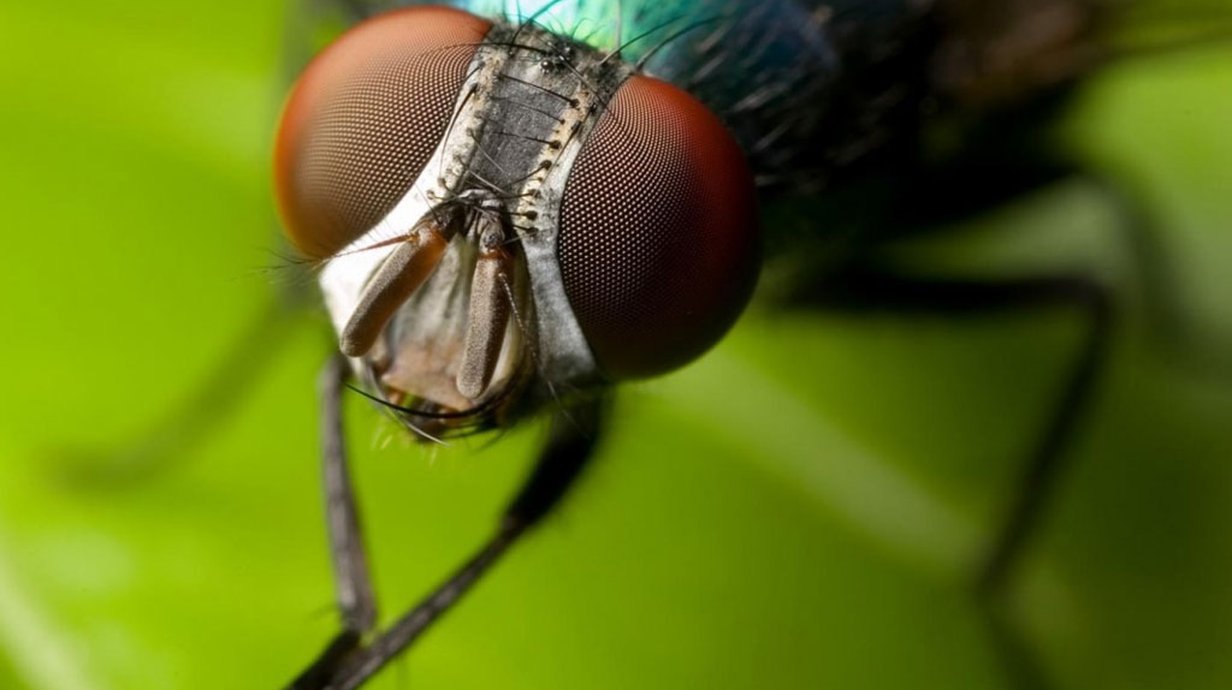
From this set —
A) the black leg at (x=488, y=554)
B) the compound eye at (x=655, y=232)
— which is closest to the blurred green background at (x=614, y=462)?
the black leg at (x=488, y=554)

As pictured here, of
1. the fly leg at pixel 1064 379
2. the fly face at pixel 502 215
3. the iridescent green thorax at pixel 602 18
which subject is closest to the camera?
the fly face at pixel 502 215

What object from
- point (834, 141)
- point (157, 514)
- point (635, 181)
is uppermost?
point (635, 181)

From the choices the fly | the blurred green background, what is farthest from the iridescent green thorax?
the blurred green background

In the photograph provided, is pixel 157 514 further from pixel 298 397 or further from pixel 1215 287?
pixel 1215 287

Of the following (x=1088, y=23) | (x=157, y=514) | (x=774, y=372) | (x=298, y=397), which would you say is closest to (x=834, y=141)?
(x=774, y=372)

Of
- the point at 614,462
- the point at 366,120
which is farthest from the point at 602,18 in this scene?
the point at 614,462

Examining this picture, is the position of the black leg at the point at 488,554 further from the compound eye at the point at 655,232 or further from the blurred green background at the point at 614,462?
the compound eye at the point at 655,232

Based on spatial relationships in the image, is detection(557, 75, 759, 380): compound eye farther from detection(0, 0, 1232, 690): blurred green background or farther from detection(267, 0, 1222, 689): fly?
detection(0, 0, 1232, 690): blurred green background

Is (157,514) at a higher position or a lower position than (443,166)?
lower
